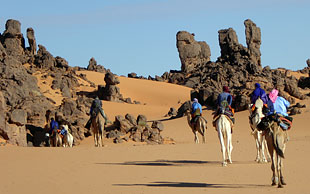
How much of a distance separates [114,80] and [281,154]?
49947 mm

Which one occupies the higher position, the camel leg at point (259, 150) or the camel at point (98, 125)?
the camel at point (98, 125)

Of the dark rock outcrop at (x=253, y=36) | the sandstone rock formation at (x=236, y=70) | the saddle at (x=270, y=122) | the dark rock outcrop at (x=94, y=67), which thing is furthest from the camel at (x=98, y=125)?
Answer: the dark rock outcrop at (x=94, y=67)

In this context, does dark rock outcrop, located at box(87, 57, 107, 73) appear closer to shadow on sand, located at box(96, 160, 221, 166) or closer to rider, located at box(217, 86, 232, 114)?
shadow on sand, located at box(96, 160, 221, 166)

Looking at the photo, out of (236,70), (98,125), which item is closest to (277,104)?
(98,125)

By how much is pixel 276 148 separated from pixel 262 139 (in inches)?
230

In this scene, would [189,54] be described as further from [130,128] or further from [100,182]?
[100,182]

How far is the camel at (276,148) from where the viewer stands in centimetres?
1250

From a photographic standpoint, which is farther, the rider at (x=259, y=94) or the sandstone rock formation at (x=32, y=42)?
the sandstone rock formation at (x=32, y=42)

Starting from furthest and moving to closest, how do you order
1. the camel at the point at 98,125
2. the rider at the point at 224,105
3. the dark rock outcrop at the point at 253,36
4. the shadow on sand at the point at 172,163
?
the dark rock outcrop at the point at 253,36 → the camel at the point at 98,125 → the shadow on sand at the point at 172,163 → the rider at the point at 224,105

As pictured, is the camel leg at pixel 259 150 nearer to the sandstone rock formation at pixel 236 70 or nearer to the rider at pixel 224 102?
the rider at pixel 224 102

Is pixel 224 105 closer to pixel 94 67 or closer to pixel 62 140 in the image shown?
pixel 62 140

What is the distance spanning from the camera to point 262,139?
18.4m

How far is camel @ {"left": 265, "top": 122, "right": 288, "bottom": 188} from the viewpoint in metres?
12.5

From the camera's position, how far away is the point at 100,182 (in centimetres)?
1426
